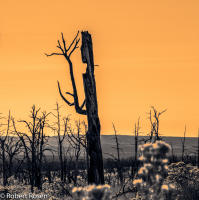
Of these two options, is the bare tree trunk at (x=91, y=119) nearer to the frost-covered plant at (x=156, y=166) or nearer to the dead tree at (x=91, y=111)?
the dead tree at (x=91, y=111)

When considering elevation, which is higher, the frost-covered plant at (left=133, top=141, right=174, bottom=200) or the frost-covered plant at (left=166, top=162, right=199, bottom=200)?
the frost-covered plant at (left=133, top=141, right=174, bottom=200)

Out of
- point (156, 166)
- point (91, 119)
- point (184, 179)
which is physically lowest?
point (184, 179)

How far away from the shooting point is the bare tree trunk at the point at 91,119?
9984 millimetres

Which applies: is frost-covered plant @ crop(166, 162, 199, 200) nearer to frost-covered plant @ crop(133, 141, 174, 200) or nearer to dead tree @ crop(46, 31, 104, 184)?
dead tree @ crop(46, 31, 104, 184)

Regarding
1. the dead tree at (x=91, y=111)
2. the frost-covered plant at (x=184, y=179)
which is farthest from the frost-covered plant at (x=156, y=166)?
the frost-covered plant at (x=184, y=179)

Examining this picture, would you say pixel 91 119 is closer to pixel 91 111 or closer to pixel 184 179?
pixel 91 111

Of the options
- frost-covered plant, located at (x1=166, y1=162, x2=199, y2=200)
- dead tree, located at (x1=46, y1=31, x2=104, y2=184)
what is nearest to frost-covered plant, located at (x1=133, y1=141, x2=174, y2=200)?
dead tree, located at (x1=46, y1=31, x2=104, y2=184)

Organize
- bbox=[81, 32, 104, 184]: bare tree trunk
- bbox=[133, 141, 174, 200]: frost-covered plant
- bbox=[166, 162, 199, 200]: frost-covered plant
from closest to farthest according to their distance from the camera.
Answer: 1. bbox=[133, 141, 174, 200]: frost-covered plant
2. bbox=[81, 32, 104, 184]: bare tree trunk
3. bbox=[166, 162, 199, 200]: frost-covered plant

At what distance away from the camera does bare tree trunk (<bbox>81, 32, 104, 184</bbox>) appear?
9.98m

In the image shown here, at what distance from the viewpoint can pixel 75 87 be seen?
11203 mm

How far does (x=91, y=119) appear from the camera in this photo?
403 inches

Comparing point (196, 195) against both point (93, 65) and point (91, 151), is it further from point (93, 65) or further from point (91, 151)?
point (93, 65)

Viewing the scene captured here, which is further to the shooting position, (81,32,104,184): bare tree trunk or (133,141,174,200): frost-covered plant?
(81,32,104,184): bare tree trunk

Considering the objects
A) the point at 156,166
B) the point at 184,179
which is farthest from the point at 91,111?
the point at 184,179
